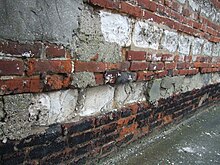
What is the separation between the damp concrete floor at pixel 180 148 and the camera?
2.11 m

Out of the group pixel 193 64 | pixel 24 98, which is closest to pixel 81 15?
pixel 24 98

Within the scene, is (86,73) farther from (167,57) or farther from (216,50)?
(216,50)

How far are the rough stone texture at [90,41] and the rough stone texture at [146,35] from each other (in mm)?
297

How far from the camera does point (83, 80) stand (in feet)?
5.02

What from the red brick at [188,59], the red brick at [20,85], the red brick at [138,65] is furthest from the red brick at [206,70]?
the red brick at [20,85]

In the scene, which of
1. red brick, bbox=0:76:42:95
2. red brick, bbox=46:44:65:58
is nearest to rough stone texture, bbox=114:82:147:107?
red brick, bbox=46:44:65:58

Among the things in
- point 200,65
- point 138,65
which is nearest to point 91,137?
point 138,65

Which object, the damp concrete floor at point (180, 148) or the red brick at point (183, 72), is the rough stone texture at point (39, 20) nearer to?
the damp concrete floor at point (180, 148)

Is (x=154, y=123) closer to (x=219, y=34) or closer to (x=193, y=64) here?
(x=193, y=64)

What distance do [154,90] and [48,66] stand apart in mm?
1293

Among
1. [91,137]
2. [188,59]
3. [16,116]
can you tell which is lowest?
[91,137]

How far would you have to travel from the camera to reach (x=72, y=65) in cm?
144

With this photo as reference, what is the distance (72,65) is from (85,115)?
1.33 feet

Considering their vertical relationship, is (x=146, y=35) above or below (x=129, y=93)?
above
